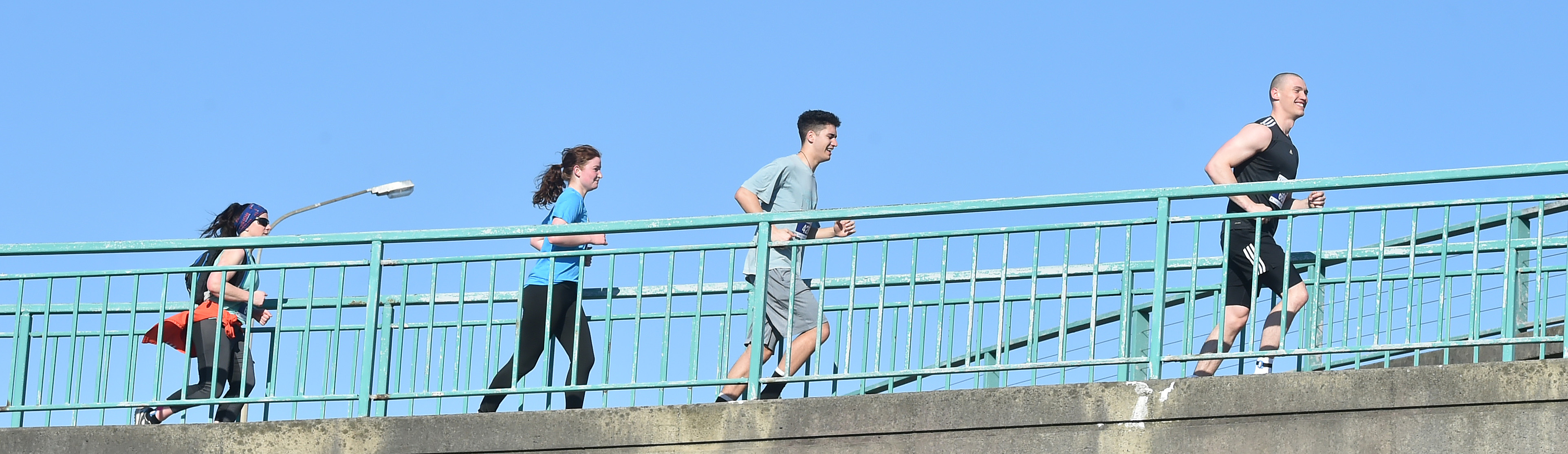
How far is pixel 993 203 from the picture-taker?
7215mm

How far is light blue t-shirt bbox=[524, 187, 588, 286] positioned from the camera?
825 centimetres

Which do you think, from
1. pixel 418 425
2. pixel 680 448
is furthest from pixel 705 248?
pixel 418 425

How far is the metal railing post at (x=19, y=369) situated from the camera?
27.2 feet

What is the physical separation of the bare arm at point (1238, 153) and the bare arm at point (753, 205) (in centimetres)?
176

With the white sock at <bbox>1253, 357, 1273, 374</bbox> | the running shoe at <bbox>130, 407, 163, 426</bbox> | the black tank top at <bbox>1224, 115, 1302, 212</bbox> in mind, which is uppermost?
the black tank top at <bbox>1224, 115, 1302, 212</bbox>

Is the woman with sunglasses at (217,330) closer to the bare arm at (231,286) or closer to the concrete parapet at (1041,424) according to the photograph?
the bare arm at (231,286)

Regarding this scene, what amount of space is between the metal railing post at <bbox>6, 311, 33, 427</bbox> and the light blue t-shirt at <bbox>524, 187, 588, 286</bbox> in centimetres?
216

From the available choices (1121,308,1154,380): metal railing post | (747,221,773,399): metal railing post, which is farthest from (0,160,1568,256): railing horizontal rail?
(1121,308,1154,380): metal railing post

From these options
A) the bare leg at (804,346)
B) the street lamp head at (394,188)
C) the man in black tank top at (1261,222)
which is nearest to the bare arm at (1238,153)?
the man in black tank top at (1261,222)

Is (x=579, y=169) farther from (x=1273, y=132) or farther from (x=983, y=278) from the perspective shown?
(x=1273, y=132)

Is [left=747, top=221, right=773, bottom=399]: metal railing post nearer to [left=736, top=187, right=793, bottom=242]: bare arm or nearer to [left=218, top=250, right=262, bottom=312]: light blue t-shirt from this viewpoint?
[left=736, top=187, right=793, bottom=242]: bare arm

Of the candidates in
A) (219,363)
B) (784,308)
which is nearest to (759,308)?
(784,308)

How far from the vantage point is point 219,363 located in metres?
8.52

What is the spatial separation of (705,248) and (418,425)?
1331 millimetres
